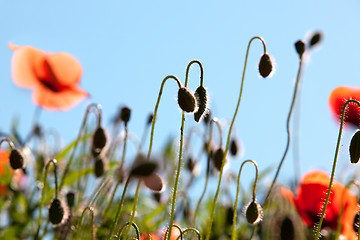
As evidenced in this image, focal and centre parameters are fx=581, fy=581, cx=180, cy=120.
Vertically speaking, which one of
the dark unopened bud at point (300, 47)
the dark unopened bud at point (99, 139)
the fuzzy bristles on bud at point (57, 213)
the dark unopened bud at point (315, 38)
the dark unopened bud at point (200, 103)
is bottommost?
the fuzzy bristles on bud at point (57, 213)

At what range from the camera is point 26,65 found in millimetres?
1597

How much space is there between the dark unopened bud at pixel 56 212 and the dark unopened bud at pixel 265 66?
38 centimetres

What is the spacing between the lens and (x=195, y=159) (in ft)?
4.47

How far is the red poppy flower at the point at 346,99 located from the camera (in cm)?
91

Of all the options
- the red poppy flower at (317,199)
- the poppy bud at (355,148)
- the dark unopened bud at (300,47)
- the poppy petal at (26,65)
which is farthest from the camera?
the poppy petal at (26,65)

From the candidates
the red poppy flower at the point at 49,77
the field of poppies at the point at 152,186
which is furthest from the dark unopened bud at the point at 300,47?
the red poppy flower at the point at 49,77

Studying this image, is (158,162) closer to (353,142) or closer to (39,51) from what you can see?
(353,142)

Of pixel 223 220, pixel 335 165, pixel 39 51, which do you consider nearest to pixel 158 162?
pixel 335 165

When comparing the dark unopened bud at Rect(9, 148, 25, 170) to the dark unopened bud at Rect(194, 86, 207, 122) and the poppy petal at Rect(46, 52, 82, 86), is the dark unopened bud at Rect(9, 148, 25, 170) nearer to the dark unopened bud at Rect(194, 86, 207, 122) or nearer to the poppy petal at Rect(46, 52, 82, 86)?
the dark unopened bud at Rect(194, 86, 207, 122)

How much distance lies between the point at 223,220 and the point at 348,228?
12.5 inches

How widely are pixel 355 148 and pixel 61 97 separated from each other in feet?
3.64

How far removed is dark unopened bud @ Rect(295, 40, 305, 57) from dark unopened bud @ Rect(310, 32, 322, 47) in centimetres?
18

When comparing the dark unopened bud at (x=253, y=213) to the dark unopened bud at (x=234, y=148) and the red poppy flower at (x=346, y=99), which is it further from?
the dark unopened bud at (x=234, y=148)

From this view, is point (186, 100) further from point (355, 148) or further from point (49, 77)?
point (49, 77)
